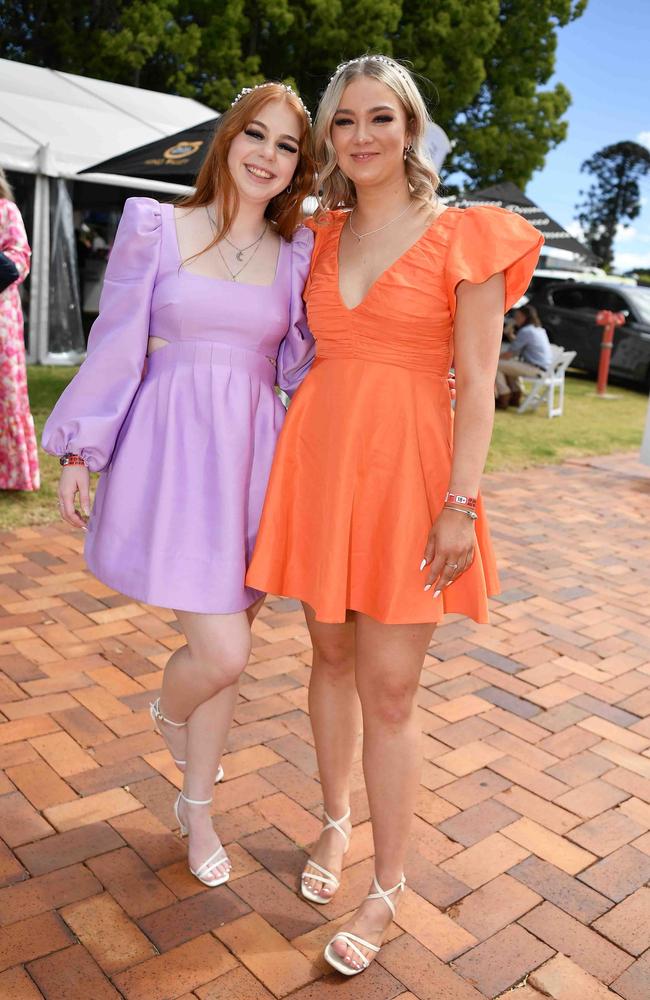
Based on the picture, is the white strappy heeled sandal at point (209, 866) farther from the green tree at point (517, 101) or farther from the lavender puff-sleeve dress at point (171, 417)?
the green tree at point (517, 101)

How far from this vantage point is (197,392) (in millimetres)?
2066

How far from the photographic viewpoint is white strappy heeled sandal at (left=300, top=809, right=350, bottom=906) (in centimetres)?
225

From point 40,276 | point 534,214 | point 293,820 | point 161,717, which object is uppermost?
point 534,214

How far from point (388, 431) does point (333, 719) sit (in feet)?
2.48

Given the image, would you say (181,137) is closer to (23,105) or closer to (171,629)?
(23,105)

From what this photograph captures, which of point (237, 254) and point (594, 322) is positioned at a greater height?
point (237, 254)

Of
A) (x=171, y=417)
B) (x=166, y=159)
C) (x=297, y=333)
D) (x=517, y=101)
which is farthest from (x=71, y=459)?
(x=517, y=101)

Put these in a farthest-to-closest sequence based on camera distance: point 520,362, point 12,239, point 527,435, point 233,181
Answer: point 520,362
point 527,435
point 12,239
point 233,181

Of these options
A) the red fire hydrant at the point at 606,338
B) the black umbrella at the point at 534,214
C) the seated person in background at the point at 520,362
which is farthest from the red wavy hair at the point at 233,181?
the red fire hydrant at the point at 606,338

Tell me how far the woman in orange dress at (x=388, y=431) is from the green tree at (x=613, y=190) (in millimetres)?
64325

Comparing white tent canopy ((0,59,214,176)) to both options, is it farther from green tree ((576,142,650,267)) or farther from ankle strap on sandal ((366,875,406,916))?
green tree ((576,142,650,267))

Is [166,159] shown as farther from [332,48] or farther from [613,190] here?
[613,190]

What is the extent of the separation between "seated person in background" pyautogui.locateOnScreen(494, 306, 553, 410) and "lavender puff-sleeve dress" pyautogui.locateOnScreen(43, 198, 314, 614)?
8570 mm

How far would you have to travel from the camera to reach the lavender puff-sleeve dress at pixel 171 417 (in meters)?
2.06
